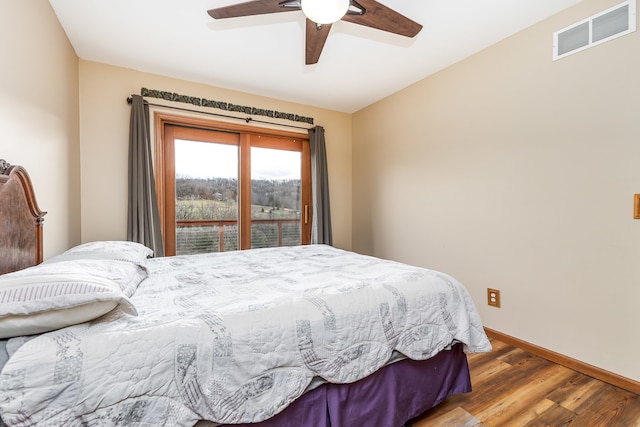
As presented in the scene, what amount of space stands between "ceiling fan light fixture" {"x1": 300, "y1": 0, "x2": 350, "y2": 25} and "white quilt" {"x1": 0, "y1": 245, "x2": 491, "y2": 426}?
1.47 m

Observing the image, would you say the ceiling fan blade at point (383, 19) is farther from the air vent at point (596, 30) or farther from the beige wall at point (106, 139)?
the beige wall at point (106, 139)

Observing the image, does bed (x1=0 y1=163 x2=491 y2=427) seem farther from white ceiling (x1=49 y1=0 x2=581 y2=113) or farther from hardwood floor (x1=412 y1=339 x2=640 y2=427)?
white ceiling (x1=49 y1=0 x2=581 y2=113)

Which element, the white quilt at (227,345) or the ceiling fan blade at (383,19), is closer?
the white quilt at (227,345)

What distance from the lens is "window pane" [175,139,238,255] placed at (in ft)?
11.0

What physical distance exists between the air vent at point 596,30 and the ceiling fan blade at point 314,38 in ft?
5.86

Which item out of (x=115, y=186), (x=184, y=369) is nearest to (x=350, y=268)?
(x=184, y=369)

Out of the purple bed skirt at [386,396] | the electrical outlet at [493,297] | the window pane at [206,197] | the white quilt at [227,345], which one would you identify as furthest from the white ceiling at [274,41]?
the purple bed skirt at [386,396]

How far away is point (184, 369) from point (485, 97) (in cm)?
307

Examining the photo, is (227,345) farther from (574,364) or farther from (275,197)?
(275,197)

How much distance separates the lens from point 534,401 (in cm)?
173

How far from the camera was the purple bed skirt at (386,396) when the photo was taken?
3.97 feet

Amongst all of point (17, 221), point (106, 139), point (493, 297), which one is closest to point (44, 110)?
point (17, 221)

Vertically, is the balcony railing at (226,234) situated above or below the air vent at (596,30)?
below

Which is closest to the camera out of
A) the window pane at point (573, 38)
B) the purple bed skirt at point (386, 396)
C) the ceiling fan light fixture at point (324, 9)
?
the purple bed skirt at point (386, 396)
